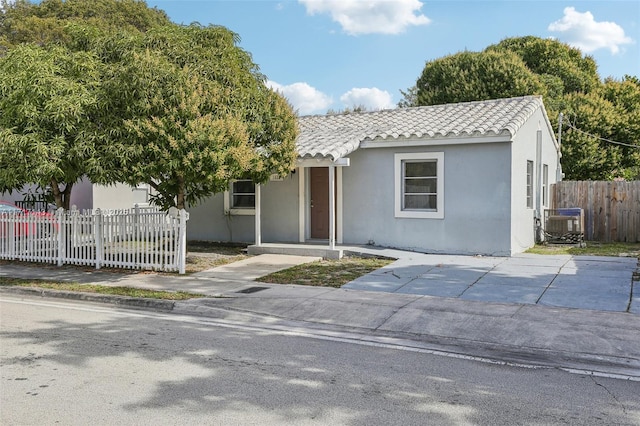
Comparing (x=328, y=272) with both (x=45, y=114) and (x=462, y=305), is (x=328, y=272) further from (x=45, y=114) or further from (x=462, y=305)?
(x=45, y=114)

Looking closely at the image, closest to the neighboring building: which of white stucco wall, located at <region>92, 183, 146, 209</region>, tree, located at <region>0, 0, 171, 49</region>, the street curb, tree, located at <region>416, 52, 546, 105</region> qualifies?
white stucco wall, located at <region>92, 183, 146, 209</region>

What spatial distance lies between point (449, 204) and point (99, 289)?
27.4 feet

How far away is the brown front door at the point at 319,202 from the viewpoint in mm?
15484

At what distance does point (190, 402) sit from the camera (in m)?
4.57

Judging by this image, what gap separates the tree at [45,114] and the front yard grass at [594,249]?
11.1 meters

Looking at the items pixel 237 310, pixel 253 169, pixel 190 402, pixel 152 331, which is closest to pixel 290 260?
pixel 253 169

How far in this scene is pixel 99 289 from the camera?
9773 mm

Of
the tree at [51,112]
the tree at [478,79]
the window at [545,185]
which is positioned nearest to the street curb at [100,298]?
the tree at [51,112]

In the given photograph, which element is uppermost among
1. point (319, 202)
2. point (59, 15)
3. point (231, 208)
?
point (59, 15)

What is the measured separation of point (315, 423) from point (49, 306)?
20.8ft

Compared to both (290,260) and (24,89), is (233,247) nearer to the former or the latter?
(290,260)

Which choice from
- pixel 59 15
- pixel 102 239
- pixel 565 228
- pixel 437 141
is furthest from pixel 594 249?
pixel 59 15

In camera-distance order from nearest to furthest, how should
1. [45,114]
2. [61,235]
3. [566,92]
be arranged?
[45,114] → [61,235] → [566,92]

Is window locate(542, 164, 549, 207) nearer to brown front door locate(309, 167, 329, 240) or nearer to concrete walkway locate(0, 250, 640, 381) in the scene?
concrete walkway locate(0, 250, 640, 381)
